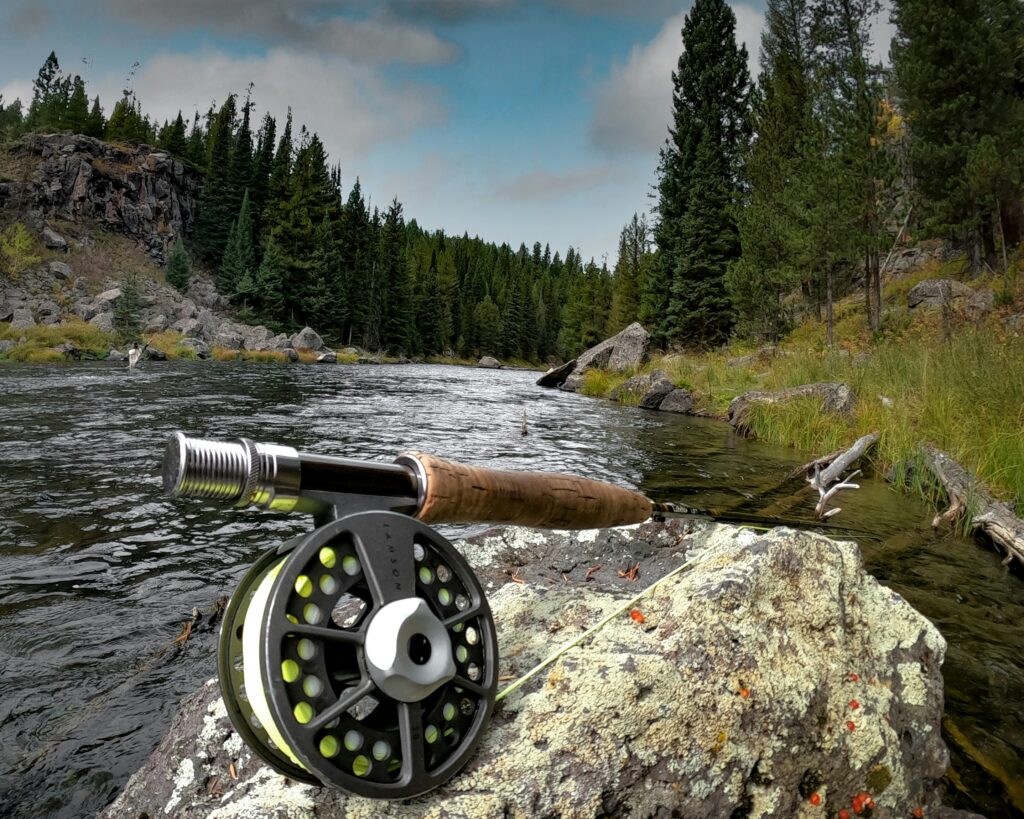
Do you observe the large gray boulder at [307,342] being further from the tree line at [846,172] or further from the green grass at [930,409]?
the green grass at [930,409]

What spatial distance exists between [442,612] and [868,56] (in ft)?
153

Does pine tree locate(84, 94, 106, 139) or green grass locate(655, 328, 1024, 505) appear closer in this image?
green grass locate(655, 328, 1024, 505)

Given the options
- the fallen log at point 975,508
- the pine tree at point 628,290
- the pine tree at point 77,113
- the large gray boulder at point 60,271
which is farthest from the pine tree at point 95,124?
the fallen log at point 975,508

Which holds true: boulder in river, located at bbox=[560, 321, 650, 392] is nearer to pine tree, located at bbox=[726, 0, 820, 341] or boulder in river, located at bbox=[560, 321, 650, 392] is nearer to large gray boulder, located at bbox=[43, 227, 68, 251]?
pine tree, located at bbox=[726, 0, 820, 341]

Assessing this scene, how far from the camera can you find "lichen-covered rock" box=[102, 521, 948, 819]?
4.94ft

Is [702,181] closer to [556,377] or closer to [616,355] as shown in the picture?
[616,355]

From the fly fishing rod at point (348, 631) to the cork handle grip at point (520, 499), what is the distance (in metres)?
0.05

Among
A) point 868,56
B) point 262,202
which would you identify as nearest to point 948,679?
point 868,56

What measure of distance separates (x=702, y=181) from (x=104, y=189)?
172ft

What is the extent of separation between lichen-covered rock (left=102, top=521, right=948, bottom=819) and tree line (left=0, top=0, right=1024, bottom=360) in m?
20.3

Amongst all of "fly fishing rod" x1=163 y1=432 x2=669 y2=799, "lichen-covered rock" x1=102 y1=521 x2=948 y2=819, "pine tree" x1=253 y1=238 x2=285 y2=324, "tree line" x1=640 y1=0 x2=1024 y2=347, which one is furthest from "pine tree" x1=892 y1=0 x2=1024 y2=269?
"pine tree" x1=253 y1=238 x2=285 y2=324

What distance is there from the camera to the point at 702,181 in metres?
30.8

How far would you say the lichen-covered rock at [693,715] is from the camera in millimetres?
1505

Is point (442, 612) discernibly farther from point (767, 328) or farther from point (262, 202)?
point (262, 202)
